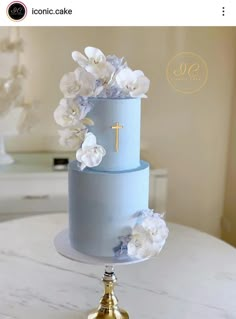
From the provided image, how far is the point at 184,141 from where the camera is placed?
8.39 feet

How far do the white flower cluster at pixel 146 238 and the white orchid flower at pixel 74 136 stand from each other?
214mm

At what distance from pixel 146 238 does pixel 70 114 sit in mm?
302

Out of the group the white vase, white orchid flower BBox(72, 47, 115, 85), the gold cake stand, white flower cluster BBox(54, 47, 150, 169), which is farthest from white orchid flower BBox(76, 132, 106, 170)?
the white vase

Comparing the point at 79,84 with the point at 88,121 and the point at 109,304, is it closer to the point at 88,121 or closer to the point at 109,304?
the point at 88,121

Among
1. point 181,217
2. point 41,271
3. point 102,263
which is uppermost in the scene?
point 102,263

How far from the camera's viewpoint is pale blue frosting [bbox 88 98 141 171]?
0.97 m

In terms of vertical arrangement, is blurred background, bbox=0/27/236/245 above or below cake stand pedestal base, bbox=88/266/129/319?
above

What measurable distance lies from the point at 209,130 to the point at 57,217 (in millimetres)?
1116

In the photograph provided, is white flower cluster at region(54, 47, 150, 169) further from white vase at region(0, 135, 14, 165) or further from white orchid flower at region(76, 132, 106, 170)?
white vase at region(0, 135, 14, 165)

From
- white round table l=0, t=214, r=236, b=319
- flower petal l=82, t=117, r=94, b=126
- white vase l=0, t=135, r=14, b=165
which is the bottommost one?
white round table l=0, t=214, r=236, b=319

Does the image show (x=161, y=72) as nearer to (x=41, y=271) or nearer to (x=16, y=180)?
(x=16, y=180)
